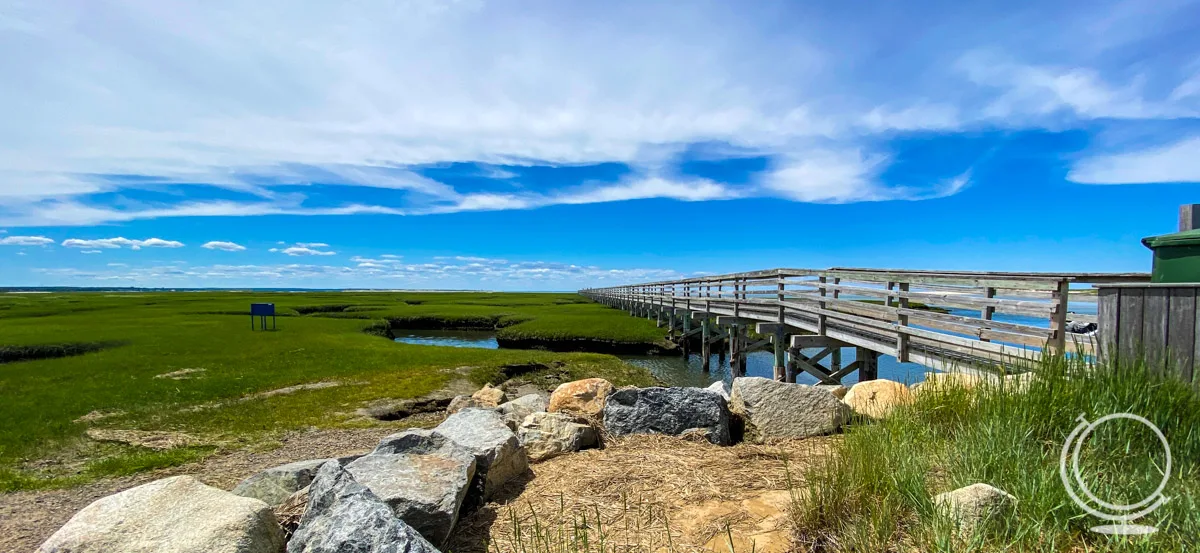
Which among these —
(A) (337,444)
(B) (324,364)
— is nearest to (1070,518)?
(A) (337,444)

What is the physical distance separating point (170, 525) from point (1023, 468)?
579 cm

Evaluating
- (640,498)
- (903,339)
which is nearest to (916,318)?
(903,339)

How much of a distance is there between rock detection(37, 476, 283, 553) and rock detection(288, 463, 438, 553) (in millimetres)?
328

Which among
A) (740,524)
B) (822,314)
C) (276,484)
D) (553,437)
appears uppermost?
(822,314)

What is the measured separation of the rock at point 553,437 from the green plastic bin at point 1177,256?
270 inches

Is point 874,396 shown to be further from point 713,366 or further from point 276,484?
point 713,366

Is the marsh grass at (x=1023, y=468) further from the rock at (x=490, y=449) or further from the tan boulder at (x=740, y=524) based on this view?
the rock at (x=490, y=449)

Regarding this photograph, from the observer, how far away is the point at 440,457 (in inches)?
203

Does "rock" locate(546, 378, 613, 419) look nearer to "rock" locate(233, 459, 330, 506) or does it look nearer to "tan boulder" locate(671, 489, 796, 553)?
"rock" locate(233, 459, 330, 506)

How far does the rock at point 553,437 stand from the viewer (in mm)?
6609

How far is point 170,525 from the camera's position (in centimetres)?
398

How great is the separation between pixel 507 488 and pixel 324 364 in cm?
1486

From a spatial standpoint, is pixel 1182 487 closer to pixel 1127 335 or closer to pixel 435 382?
pixel 1127 335

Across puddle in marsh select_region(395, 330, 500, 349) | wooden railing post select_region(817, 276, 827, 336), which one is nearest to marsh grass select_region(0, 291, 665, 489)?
wooden railing post select_region(817, 276, 827, 336)
